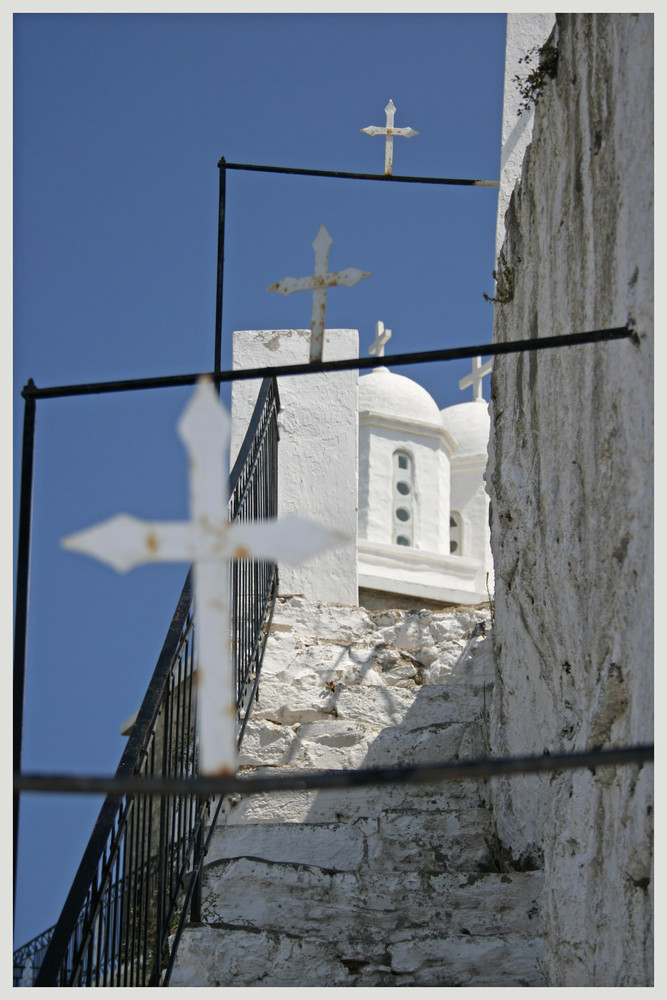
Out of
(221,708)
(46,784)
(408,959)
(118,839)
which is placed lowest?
(408,959)

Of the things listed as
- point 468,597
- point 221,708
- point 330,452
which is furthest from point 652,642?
point 468,597

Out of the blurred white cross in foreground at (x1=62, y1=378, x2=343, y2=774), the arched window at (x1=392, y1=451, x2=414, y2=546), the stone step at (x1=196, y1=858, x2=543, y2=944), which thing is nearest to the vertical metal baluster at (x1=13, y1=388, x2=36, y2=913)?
the blurred white cross in foreground at (x1=62, y1=378, x2=343, y2=774)

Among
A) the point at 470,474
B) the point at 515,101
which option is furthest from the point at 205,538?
the point at 470,474

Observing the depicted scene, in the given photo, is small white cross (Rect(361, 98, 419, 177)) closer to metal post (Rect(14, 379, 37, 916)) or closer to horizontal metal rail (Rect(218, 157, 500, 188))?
horizontal metal rail (Rect(218, 157, 500, 188))

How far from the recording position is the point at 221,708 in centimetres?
225

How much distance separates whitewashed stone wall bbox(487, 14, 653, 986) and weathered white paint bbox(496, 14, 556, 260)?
2521 millimetres

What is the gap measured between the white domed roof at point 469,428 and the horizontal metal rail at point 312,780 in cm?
1927

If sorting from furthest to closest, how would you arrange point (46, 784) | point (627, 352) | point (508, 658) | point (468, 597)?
point (468, 597) < point (508, 658) < point (627, 352) < point (46, 784)

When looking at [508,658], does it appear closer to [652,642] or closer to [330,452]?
[652,642]

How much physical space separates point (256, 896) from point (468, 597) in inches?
279

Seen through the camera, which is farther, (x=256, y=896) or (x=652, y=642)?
(x=256, y=896)

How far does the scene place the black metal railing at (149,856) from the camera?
13.9ft

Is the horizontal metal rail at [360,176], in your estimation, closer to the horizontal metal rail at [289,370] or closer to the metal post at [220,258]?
the metal post at [220,258]

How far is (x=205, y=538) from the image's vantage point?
7.67 feet
